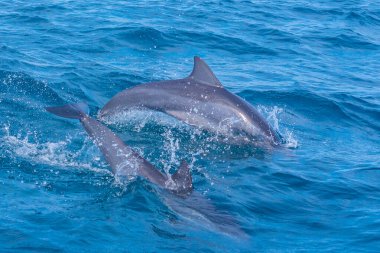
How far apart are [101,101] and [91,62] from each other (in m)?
3.29

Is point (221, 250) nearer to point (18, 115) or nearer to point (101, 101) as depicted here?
point (18, 115)

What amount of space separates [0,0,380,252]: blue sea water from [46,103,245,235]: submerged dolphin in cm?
18

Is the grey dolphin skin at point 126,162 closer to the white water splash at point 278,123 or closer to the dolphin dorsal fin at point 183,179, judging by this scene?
the dolphin dorsal fin at point 183,179

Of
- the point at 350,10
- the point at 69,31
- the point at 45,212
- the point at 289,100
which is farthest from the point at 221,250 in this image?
the point at 350,10

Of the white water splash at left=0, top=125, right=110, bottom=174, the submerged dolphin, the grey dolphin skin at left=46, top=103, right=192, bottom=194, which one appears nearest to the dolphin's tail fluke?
the submerged dolphin

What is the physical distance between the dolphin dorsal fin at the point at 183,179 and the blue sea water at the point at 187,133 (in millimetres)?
387

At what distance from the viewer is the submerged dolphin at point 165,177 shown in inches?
366

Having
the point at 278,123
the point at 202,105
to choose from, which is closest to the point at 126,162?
the point at 202,105

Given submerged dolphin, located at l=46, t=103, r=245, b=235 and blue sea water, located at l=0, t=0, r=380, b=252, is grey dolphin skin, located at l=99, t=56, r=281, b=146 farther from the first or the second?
submerged dolphin, located at l=46, t=103, r=245, b=235

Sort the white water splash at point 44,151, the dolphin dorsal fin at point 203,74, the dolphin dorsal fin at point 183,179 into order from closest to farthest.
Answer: the dolphin dorsal fin at point 183,179 < the white water splash at point 44,151 < the dolphin dorsal fin at point 203,74

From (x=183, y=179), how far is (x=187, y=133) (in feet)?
12.5

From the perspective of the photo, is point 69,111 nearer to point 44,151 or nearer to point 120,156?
point 44,151

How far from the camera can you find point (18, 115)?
43.6 ft

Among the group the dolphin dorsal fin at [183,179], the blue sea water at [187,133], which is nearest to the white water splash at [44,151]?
the blue sea water at [187,133]
